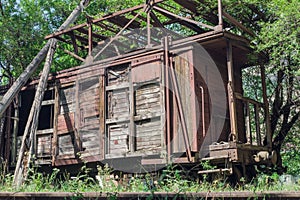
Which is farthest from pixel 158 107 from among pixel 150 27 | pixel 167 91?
pixel 150 27

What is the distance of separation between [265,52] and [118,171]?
5259 millimetres

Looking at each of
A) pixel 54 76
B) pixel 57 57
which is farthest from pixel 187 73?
pixel 57 57

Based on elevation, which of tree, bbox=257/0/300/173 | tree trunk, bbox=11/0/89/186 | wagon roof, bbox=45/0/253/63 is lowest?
tree trunk, bbox=11/0/89/186

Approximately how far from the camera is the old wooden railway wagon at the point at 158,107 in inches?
385

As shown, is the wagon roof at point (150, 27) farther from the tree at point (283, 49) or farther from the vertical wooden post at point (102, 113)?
the vertical wooden post at point (102, 113)

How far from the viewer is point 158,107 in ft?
33.2

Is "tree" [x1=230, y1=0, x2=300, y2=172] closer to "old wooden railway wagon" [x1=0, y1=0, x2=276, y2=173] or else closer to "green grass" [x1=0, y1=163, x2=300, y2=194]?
"old wooden railway wagon" [x1=0, y1=0, x2=276, y2=173]

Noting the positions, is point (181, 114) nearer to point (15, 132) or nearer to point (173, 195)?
point (173, 195)

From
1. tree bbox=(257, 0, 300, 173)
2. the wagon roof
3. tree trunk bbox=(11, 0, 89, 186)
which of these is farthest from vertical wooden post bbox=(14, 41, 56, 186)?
tree bbox=(257, 0, 300, 173)

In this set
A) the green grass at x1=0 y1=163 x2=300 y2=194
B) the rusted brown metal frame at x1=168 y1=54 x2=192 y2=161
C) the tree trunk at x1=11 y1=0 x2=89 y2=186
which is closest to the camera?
the green grass at x1=0 y1=163 x2=300 y2=194

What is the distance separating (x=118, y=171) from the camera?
10.9 meters

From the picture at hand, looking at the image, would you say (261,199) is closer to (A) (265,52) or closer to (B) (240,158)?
(B) (240,158)

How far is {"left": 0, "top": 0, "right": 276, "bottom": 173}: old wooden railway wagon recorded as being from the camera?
32.1ft

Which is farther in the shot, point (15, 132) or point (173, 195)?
point (15, 132)
